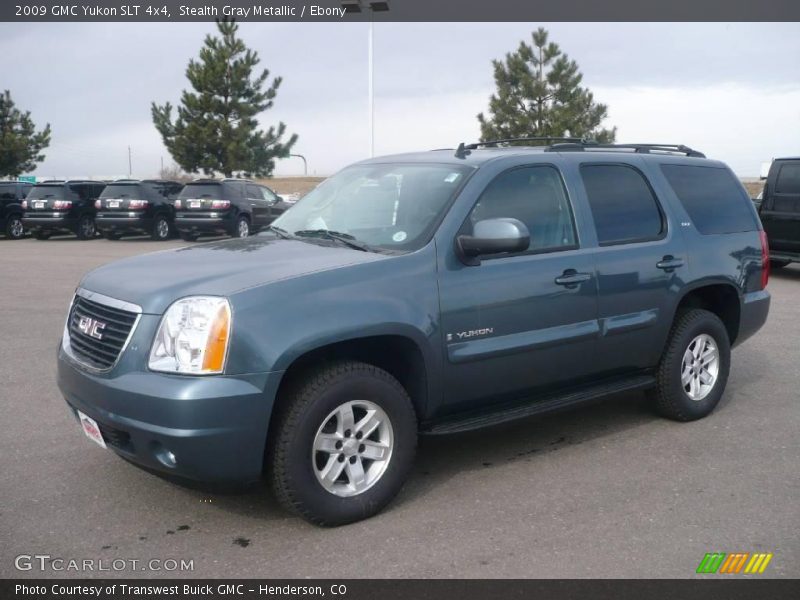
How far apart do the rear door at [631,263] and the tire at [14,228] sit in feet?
76.1

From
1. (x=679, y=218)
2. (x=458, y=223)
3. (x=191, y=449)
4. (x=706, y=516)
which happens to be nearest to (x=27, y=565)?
(x=191, y=449)

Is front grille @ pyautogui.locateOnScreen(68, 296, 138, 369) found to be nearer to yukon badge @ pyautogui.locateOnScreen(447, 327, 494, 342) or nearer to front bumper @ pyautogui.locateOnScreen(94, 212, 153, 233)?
yukon badge @ pyautogui.locateOnScreen(447, 327, 494, 342)

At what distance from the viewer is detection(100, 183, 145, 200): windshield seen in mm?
23203

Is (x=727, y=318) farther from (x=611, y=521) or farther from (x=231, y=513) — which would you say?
(x=231, y=513)

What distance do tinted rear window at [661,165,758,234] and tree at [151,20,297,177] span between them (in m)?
33.1

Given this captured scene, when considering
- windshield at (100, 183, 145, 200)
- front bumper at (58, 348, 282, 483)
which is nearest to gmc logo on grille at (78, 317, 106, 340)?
front bumper at (58, 348, 282, 483)

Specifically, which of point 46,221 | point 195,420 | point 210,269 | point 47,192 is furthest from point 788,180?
point 47,192

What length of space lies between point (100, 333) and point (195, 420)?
81cm

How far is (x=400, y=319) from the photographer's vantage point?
13.5 ft

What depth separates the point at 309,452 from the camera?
3.86 metres

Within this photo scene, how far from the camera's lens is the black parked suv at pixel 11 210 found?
2466 cm

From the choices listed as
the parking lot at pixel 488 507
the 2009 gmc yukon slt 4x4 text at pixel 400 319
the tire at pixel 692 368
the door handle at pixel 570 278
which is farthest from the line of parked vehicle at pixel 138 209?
the door handle at pixel 570 278

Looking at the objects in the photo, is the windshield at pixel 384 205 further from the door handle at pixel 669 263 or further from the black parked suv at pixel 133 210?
the black parked suv at pixel 133 210

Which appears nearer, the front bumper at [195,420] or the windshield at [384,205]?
the front bumper at [195,420]
